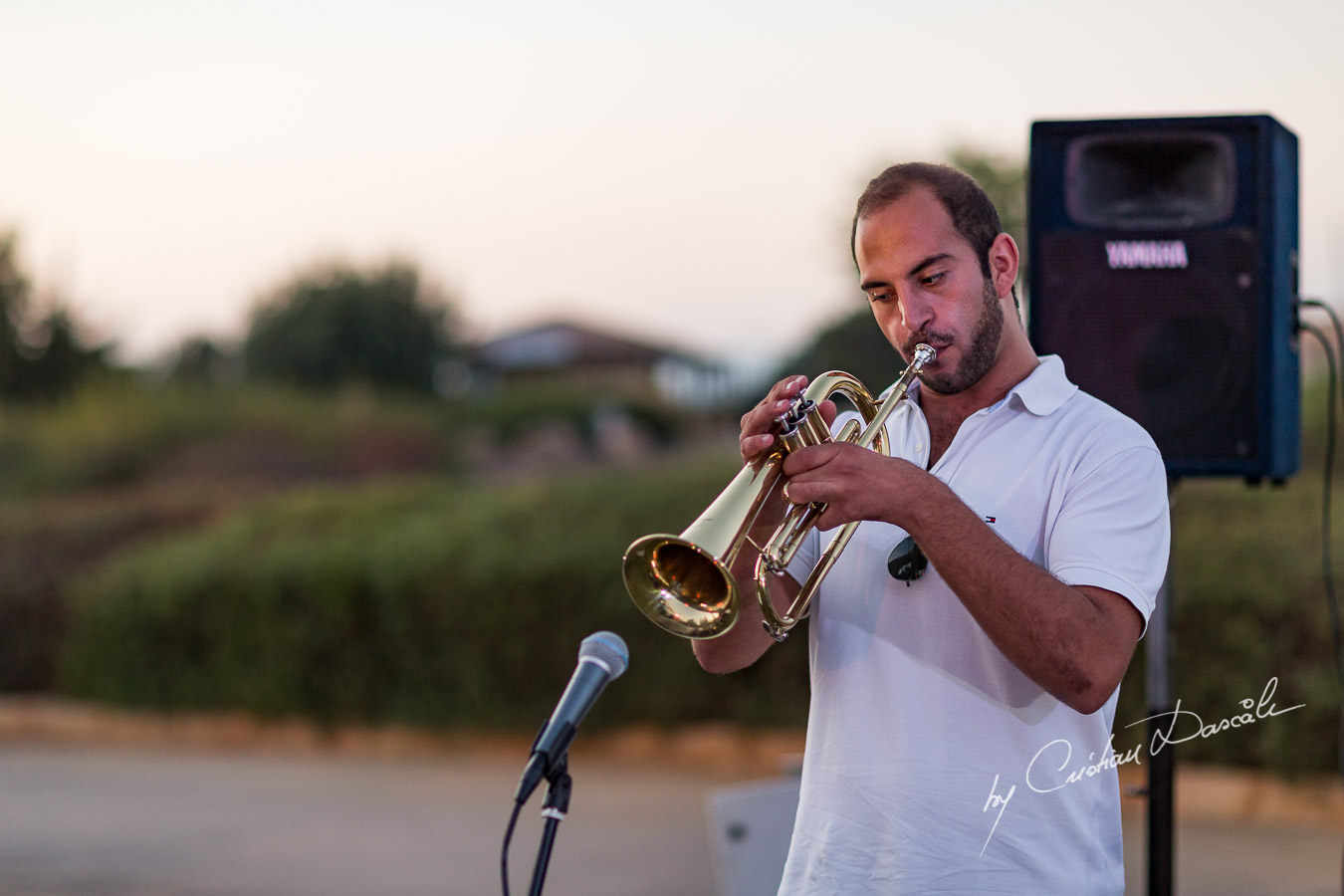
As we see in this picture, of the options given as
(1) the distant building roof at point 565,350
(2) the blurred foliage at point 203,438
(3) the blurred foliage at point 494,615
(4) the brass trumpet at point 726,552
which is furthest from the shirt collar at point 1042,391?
(1) the distant building roof at point 565,350

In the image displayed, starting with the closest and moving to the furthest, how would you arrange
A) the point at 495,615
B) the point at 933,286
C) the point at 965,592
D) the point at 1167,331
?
Result: the point at 965,592, the point at 933,286, the point at 1167,331, the point at 495,615

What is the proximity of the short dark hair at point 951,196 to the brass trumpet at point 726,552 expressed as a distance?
1.00 feet

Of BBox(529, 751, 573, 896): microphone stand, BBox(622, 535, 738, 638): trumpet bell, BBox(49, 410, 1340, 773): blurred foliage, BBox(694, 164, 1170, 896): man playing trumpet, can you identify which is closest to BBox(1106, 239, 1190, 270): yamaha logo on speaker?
BBox(694, 164, 1170, 896): man playing trumpet

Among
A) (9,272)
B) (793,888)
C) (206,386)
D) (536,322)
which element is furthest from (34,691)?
(536,322)

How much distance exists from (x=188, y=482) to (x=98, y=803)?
611 cm

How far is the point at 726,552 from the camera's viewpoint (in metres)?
1.91

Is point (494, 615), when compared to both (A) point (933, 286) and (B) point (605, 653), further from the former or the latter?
(A) point (933, 286)

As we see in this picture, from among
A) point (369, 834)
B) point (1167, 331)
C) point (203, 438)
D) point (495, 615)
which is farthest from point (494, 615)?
point (203, 438)

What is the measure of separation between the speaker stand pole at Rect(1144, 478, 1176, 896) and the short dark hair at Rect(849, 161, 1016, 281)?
3.70ft

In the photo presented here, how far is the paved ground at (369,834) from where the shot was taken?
18.2 ft

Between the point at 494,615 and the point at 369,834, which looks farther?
the point at 494,615

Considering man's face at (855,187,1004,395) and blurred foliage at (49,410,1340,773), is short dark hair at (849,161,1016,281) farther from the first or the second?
blurred foliage at (49,410,1340,773)

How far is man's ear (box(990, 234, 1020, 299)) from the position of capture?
2.16m

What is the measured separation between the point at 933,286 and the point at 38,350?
21660 millimetres
